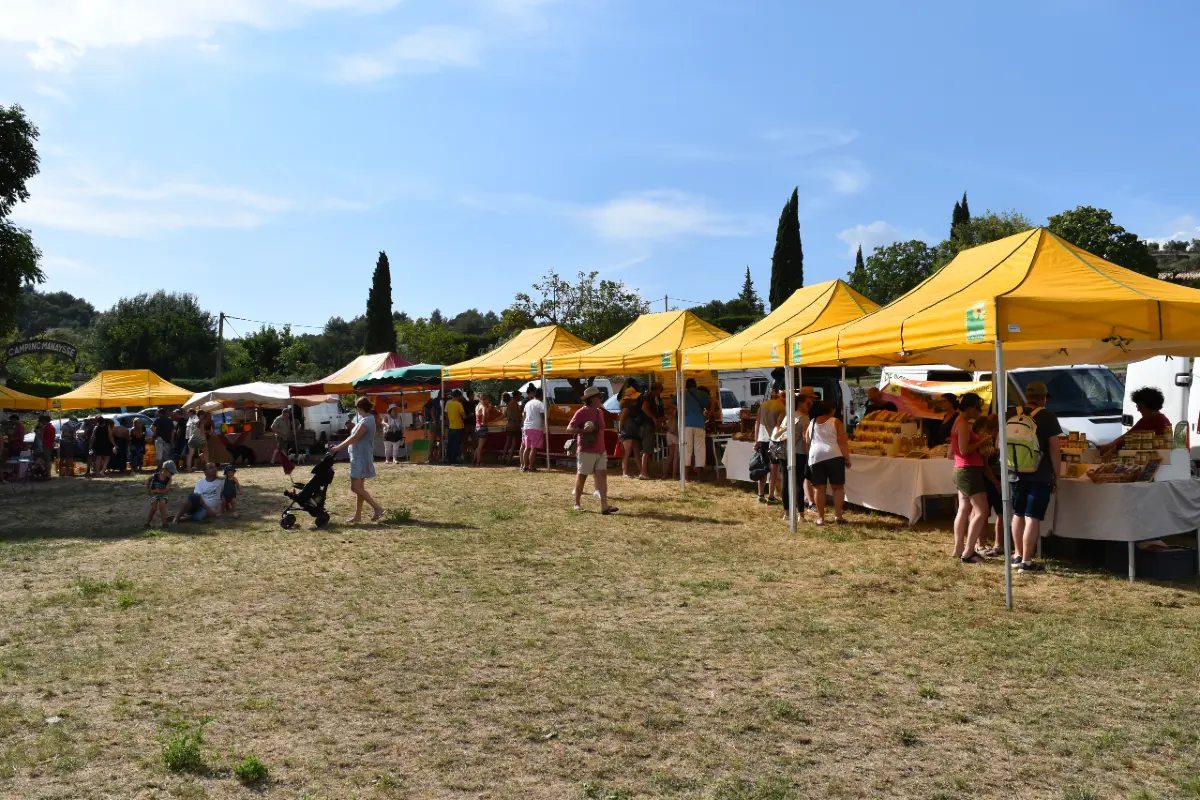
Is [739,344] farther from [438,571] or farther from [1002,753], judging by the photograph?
[1002,753]

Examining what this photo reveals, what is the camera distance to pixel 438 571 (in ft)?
27.8

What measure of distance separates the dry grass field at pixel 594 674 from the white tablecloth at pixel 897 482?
1.06m

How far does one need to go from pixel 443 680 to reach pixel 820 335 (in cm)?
602

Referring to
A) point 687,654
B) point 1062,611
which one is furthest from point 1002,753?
point 1062,611

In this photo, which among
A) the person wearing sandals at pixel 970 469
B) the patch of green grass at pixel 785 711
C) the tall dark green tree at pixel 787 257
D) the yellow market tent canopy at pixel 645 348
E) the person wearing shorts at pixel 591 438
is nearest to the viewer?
the patch of green grass at pixel 785 711

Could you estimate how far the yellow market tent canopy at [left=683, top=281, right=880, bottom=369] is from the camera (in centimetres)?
1208

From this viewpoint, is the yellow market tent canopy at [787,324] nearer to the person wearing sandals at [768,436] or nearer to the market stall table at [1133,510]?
the person wearing sandals at [768,436]

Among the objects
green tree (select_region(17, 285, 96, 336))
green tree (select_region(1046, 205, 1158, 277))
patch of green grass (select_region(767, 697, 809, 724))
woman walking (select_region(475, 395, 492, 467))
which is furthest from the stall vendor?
green tree (select_region(17, 285, 96, 336))

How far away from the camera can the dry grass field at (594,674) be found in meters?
4.00

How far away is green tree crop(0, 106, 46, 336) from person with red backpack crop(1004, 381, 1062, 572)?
18566 millimetres

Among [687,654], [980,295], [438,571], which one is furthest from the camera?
[438,571]

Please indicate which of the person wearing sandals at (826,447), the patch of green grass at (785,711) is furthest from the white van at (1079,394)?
the patch of green grass at (785,711)

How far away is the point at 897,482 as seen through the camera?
10727 mm

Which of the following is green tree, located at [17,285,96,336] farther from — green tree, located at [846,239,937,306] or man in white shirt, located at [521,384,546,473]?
man in white shirt, located at [521,384,546,473]
